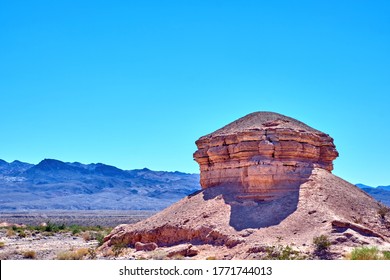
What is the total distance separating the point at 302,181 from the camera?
73.9 feet

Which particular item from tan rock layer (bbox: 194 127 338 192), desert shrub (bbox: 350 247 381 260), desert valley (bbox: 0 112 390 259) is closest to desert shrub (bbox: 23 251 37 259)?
desert valley (bbox: 0 112 390 259)

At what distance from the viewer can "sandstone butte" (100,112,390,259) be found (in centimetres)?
1955

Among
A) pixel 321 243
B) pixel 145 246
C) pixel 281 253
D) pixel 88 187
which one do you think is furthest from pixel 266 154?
pixel 88 187

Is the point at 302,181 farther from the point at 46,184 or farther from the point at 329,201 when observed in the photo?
the point at 46,184

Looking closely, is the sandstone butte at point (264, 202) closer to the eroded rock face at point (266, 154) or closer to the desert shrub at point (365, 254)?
the eroded rock face at point (266, 154)

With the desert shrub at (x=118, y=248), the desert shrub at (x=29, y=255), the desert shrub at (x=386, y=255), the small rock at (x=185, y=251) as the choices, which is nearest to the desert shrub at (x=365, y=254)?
the desert shrub at (x=386, y=255)

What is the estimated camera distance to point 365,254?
16.1 meters

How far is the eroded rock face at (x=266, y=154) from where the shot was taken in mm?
22375

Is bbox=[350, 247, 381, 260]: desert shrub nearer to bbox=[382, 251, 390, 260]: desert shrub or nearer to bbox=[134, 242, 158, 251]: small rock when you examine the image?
bbox=[382, 251, 390, 260]: desert shrub

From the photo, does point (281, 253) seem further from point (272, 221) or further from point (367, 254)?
point (272, 221)

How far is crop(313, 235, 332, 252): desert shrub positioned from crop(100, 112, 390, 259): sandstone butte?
0.32 m

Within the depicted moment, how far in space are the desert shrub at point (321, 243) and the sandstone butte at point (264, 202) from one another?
1.05 feet
